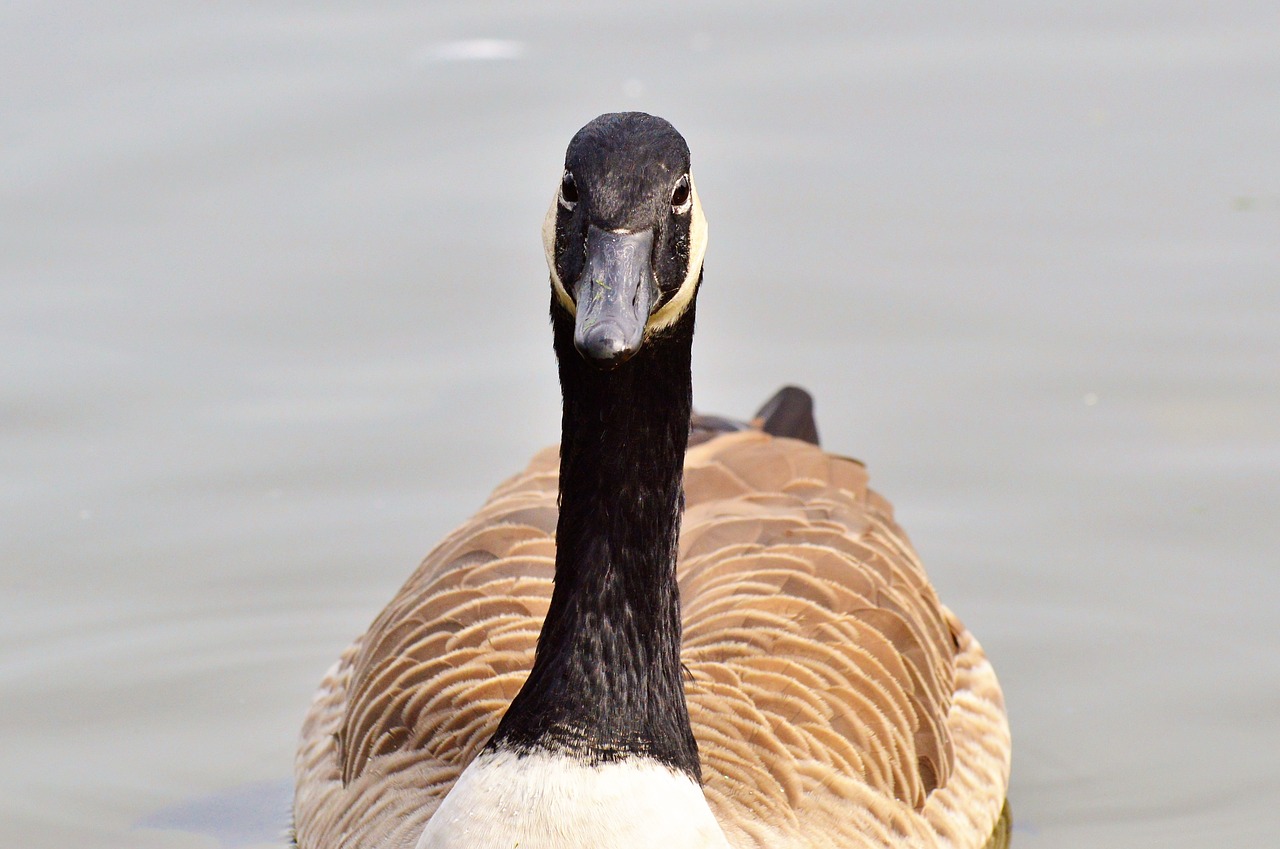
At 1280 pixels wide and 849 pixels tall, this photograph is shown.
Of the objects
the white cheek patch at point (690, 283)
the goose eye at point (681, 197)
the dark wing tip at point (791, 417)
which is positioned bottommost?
the dark wing tip at point (791, 417)

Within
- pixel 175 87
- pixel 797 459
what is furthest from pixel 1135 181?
pixel 175 87

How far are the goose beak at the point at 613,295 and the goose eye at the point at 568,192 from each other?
147 mm

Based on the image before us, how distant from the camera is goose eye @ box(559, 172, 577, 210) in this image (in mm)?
4520

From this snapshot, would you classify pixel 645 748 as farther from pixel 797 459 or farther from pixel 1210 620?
pixel 1210 620

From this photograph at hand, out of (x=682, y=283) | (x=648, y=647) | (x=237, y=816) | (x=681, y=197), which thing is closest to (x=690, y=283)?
(x=682, y=283)

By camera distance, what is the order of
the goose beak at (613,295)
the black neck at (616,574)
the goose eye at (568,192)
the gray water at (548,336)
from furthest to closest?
the gray water at (548,336) → the black neck at (616,574) → the goose eye at (568,192) → the goose beak at (613,295)

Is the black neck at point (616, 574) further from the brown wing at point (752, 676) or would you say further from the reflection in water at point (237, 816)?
the reflection in water at point (237, 816)

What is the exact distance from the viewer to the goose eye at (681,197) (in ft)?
14.9

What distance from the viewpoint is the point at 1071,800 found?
21.9ft

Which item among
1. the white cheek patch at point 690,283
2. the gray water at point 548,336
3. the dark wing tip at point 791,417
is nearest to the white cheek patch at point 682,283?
the white cheek patch at point 690,283

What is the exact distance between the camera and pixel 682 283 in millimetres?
4582

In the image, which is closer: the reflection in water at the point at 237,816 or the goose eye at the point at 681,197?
the goose eye at the point at 681,197

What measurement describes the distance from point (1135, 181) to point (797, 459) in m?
3.60

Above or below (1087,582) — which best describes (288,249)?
above
